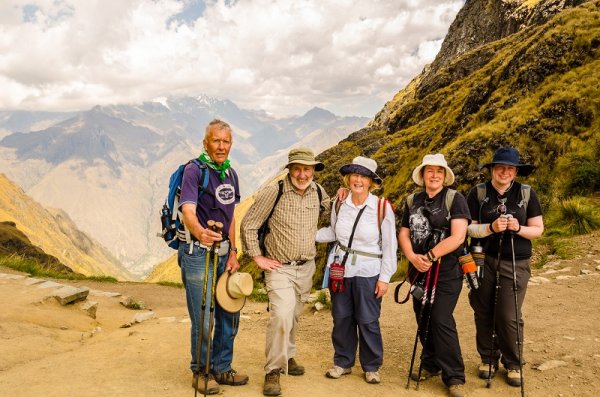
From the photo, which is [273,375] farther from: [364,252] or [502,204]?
[502,204]

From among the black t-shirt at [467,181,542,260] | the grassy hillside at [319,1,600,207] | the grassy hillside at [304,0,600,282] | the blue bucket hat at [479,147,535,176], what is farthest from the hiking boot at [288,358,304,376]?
the grassy hillside at [319,1,600,207]

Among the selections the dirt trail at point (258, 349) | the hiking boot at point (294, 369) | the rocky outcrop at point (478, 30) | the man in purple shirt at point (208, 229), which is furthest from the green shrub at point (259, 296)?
the rocky outcrop at point (478, 30)

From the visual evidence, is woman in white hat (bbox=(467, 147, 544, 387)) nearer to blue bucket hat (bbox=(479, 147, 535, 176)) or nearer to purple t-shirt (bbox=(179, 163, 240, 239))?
blue bucket hat (bbox=(479, 147, 535, 176))

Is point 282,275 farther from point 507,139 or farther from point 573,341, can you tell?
point 507,139

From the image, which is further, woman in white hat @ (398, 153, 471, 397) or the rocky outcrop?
the rocky outcrop

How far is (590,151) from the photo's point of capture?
1720cm

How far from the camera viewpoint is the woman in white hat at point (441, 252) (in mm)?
6090

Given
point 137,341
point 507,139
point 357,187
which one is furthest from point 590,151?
point 137,341

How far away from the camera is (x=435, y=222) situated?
6.16 meters

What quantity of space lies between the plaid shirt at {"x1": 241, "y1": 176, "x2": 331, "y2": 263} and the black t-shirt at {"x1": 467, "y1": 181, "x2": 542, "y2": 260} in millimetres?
2553

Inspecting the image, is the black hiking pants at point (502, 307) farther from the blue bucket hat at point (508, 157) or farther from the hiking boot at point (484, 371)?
the blue bucket hat at point (508, 157)

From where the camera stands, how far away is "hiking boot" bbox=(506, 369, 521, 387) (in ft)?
21.0

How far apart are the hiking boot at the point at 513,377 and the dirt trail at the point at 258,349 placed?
11cm

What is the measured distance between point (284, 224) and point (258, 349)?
3.83 metres
